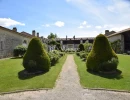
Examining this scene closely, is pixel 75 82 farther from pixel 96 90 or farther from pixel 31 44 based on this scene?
pixel 31 44

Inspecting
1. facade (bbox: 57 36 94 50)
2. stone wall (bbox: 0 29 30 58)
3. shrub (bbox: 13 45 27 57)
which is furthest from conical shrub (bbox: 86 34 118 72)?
facade (bbox: 57 36 94 50)

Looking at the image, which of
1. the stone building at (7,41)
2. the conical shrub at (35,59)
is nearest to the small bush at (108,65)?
the conical shrub at (35,59)

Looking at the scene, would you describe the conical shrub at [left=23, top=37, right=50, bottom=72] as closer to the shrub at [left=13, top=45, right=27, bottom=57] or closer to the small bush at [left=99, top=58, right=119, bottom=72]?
the small bush at [left=99, top=58, right=119, bottom=72]

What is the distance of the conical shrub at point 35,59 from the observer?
13914 millimetres

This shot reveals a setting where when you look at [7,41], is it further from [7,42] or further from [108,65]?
[108,65]

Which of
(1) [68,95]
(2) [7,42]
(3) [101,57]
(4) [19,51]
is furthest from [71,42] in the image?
(1) [68,95]

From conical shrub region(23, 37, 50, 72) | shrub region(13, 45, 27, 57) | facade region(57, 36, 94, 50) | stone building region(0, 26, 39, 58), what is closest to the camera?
conical shrub region(23, 37, 50, 72)

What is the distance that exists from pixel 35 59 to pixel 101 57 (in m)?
4.86

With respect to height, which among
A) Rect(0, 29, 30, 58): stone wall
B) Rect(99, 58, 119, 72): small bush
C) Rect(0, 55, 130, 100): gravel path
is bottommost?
Rect(0, 55, 130, 100): gravel path

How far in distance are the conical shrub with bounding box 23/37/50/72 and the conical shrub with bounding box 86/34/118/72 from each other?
11.3ft

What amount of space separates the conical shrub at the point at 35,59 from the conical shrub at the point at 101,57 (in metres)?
3.46

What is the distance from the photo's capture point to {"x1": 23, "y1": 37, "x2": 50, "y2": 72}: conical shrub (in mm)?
13914

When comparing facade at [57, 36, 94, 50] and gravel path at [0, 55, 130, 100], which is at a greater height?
facade at [57, 36, 94, 50]

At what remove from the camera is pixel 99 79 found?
11.7 m
